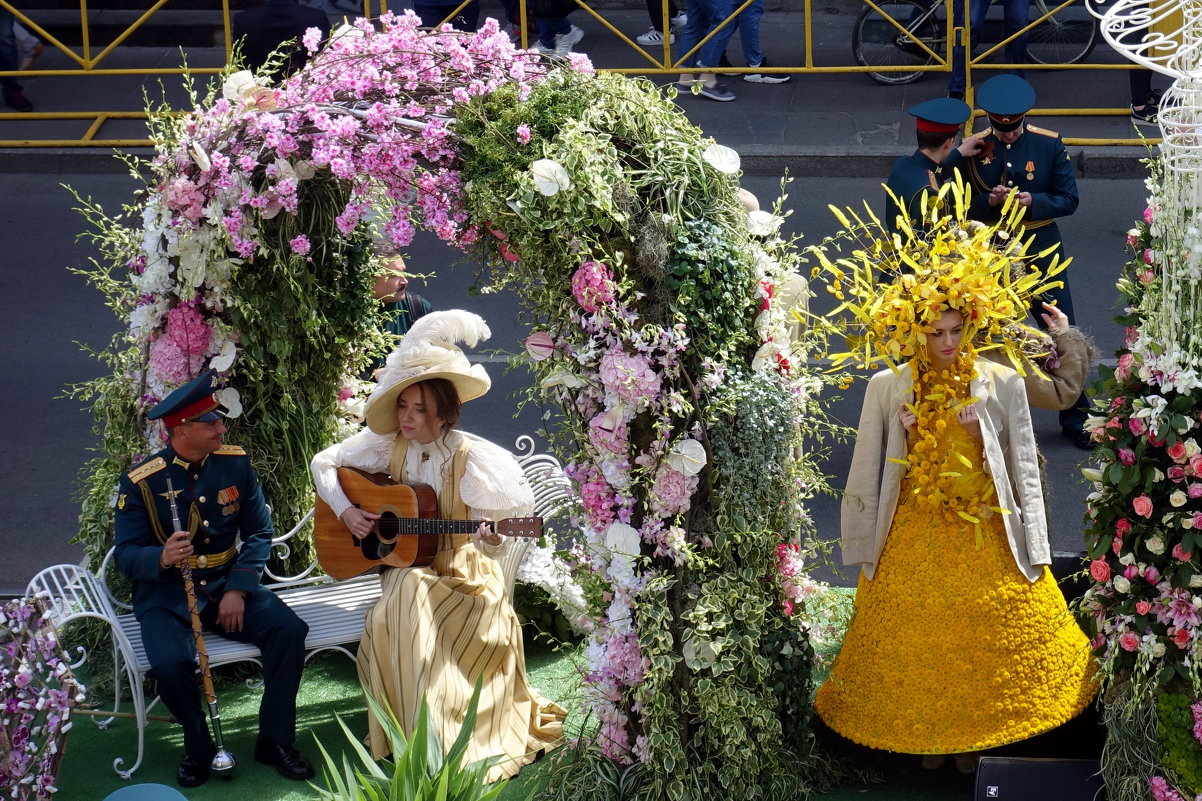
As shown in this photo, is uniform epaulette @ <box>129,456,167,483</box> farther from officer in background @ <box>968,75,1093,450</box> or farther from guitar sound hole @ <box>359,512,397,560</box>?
officer in background @ <box>968,75,1093,450</box>

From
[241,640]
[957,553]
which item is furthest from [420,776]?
[957,553]

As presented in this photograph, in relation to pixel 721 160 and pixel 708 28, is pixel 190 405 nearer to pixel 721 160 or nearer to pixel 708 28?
pixel 721 160

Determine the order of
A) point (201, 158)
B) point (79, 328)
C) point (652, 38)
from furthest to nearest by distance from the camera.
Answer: point (652, 38) → point (79, 328) → point (201, 158)

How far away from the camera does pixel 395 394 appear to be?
220 inches

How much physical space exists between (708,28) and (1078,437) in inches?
204

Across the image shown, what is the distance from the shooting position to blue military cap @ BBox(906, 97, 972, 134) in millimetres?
6973

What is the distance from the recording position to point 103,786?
219 inches

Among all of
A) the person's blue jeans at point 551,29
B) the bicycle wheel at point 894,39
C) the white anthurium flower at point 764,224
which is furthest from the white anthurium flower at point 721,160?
the person's blue jeans at point 551,29

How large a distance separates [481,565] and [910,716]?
1727 millimetres

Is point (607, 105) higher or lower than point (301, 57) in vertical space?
lower

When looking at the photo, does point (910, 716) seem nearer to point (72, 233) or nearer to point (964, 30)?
point (964, 30)

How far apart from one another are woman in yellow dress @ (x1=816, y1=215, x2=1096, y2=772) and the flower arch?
291mm

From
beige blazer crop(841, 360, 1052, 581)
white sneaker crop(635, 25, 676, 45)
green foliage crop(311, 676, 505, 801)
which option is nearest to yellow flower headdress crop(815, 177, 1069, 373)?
beige blazer crop(841, 360, 1052, 581)

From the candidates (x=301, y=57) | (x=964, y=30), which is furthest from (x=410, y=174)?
(x=964, y=30)
